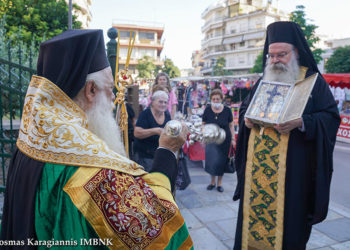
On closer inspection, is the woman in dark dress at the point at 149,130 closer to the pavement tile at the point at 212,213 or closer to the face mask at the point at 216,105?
the pavement tile at the point at 212,213

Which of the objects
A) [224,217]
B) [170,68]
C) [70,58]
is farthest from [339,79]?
[170,68]

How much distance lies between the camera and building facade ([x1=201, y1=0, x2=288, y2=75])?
52.2 m

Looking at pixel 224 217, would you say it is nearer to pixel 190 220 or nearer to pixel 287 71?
pixel 190 220

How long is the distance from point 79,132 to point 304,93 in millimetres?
1969

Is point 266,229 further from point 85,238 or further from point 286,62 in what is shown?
point 85,238

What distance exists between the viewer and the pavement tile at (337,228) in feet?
10.8

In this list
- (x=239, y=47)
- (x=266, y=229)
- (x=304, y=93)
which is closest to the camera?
(x=304, y=93)

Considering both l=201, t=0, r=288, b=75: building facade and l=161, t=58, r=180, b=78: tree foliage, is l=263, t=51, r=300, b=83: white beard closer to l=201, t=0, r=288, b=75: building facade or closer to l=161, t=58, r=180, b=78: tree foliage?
l=161, t=58, r=180, b=78: tree foliage

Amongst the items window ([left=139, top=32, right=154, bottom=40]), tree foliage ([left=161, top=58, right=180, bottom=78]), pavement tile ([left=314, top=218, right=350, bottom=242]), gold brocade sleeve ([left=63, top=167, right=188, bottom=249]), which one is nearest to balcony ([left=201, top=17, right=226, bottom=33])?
window ([left=139, top=32, right=154, bottom=40])

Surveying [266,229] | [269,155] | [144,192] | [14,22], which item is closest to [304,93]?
[269,155]

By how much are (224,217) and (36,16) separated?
11312 mm

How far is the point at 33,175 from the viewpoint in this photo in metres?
1.02

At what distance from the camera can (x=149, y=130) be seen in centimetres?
353

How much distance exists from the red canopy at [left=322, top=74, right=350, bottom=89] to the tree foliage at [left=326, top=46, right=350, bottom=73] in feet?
65.6
